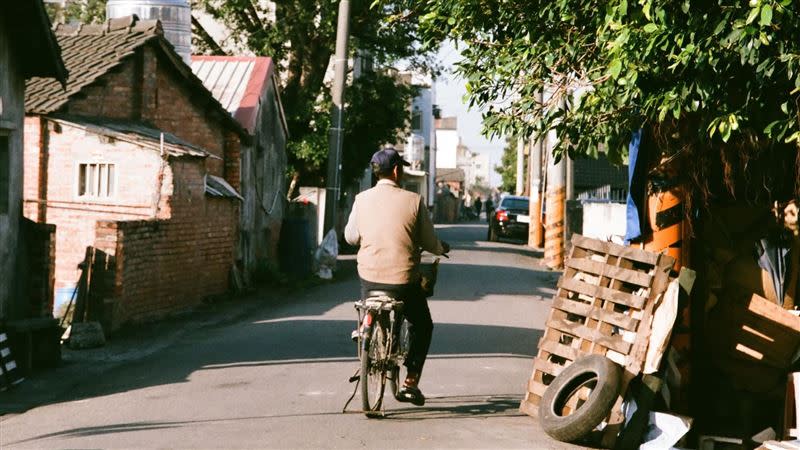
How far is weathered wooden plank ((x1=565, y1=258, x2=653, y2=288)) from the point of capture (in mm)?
8727

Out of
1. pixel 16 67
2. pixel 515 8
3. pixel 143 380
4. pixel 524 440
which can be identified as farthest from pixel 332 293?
pixel 524 440

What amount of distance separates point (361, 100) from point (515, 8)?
77.2ft

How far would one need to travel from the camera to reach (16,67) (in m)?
13.4

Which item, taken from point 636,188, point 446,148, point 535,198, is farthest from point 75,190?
point 446,148

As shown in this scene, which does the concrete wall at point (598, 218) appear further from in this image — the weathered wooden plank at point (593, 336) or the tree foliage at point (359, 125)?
the weathered wooden plank at point (593, 336)

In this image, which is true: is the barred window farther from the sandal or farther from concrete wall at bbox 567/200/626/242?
concrete wall at bbox 567/200/626/242

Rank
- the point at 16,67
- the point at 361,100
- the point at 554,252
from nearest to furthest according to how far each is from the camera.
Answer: the point at 16,67 → the point at 554,252 → the point at 361,100

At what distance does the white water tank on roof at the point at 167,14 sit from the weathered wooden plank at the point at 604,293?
16938 millimetres

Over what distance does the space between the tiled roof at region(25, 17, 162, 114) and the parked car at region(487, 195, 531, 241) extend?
24899 millimetres

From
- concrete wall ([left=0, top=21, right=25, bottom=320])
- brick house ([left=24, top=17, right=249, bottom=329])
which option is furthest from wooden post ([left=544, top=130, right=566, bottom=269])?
concrete wall ([left=0, top=21, right=25, bottom=320])

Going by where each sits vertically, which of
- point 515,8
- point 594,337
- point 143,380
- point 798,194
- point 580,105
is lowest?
point 143,380

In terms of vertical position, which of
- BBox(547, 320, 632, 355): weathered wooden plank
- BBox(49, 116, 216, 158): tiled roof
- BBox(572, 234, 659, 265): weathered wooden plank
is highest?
BBox(49, 116, 216, 158): tiled roof

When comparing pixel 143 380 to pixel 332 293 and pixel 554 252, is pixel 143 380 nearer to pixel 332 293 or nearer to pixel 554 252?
pixel 332 293

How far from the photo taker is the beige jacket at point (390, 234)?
901 centimetres
